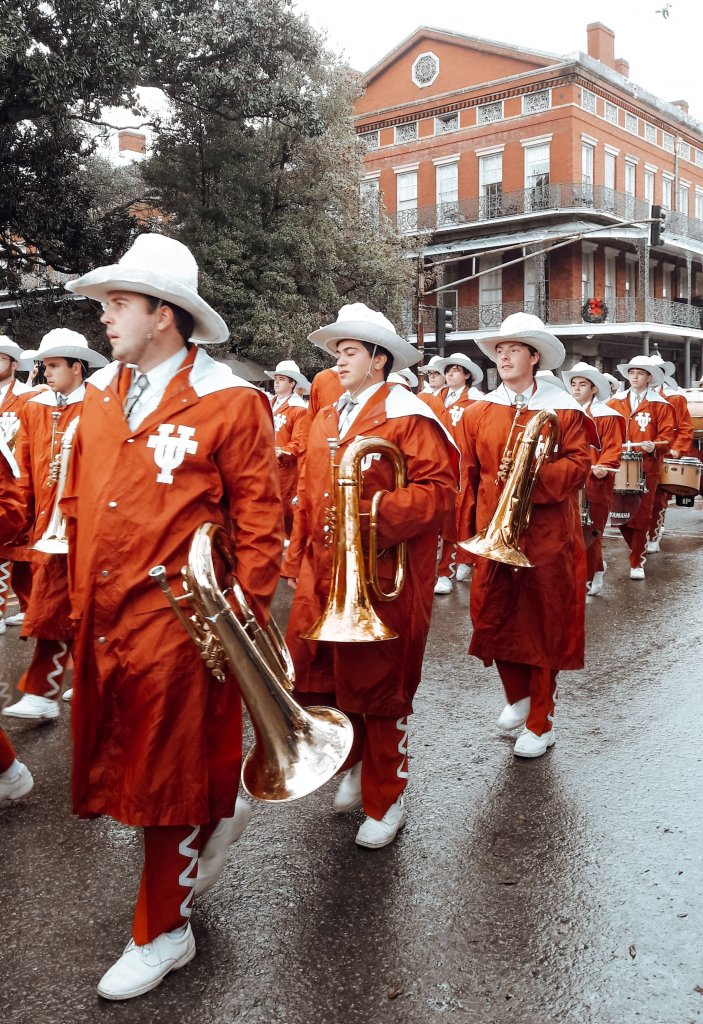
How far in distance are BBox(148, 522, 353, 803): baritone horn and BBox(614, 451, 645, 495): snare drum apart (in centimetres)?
680

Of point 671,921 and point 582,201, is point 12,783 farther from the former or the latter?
point 582,201

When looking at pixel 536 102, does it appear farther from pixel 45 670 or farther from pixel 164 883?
pixel 164 883

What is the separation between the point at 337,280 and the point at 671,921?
21.6 m

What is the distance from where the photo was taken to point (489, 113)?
35.7 meters

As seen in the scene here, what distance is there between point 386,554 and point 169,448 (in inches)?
49.4

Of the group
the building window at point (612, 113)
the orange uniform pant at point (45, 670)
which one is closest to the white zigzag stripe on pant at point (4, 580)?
the orange uniform pant at point (45, 670)

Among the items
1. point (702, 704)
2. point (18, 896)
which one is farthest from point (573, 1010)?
point (702, 704)

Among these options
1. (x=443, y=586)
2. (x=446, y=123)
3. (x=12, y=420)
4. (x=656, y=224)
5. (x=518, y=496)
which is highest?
(x=446, y=123)

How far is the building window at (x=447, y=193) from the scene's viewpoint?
36312 millimetres

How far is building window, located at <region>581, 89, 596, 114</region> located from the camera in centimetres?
3397

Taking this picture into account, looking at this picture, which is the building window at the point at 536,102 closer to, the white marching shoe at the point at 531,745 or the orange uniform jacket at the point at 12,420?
the orange uniform jacket at the point at 12,420

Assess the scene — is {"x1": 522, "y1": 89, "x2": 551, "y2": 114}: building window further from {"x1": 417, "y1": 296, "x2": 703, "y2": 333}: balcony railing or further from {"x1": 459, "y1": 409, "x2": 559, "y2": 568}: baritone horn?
{"x1": 459, "y1": 409, "x2": 559, "y2": 568}: baritone horn

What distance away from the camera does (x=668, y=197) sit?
4088 centimetres

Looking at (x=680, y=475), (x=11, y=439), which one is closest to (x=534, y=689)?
(x=11, y=439)
